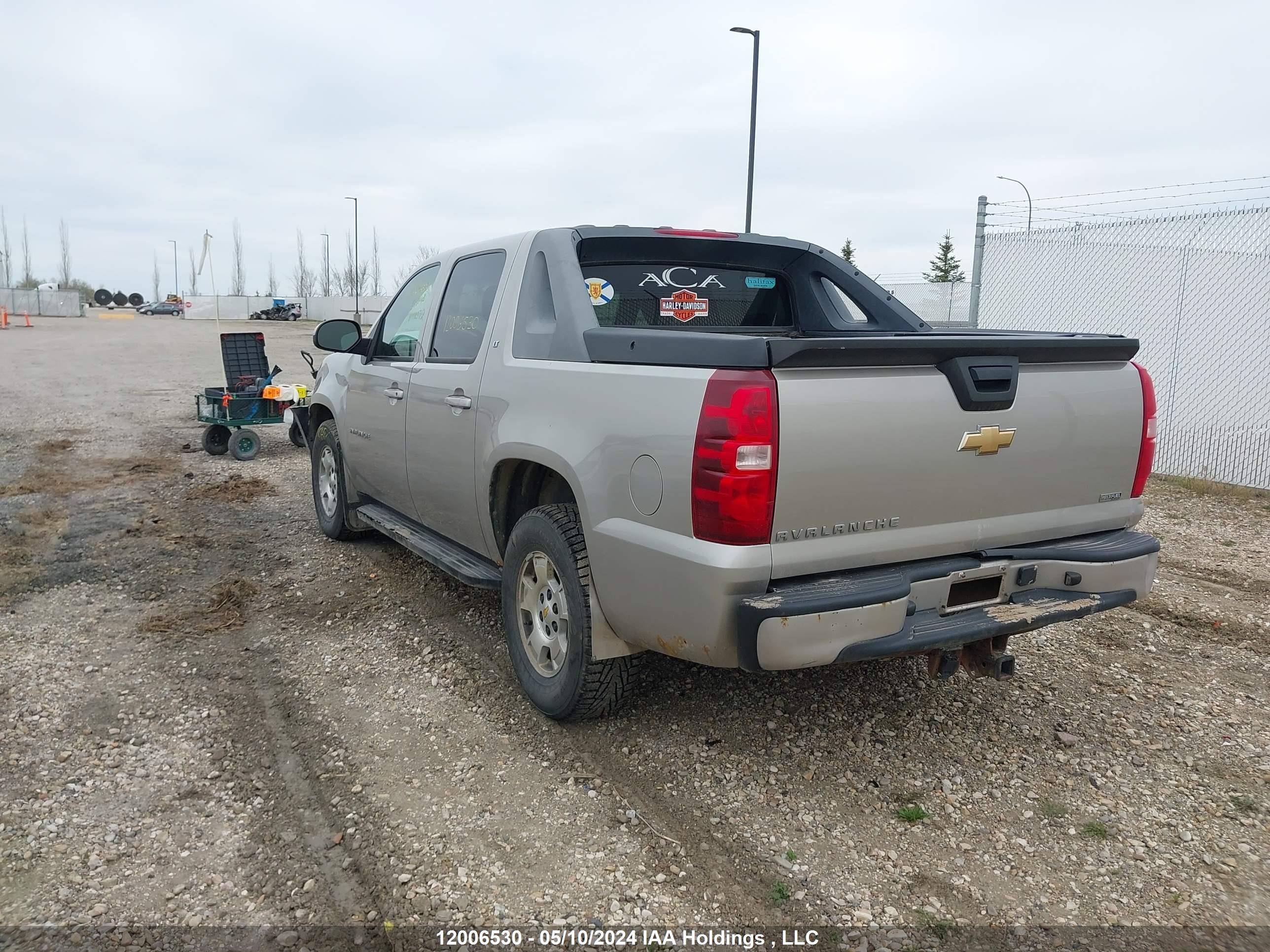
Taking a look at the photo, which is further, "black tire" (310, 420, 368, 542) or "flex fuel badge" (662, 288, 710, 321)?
"black tire" (310, 420, 368, 542)

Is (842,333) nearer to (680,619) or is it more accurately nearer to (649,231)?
(649,231)

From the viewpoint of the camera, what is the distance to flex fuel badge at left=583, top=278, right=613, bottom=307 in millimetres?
4242

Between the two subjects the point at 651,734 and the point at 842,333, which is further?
the point at 842,333

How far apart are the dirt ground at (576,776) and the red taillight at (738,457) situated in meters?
1.08

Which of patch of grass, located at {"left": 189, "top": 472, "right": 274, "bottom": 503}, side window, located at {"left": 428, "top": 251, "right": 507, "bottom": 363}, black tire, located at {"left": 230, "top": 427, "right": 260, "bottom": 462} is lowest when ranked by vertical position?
patch of grass, located at {"left": 189, "top": 472, "right": 274, "bottom": 503}

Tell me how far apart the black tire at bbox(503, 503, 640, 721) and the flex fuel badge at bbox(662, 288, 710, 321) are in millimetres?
1179

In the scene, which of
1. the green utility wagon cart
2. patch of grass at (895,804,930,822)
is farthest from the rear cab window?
the green utility wagon cart

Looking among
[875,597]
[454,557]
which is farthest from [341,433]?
[875,597]

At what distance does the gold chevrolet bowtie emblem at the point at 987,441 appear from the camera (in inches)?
126

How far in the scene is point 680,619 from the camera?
10.1 feet

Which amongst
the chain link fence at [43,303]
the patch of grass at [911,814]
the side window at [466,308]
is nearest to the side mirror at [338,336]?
the side window at [466,308]

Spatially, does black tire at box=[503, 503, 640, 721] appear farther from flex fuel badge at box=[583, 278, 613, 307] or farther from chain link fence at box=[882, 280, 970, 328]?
chain link fence at box=[882, 280, 970, 328]

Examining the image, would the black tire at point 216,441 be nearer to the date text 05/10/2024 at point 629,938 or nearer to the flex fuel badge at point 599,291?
the flex fuel badge at point 599,291

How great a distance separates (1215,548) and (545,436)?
5.46 meters
